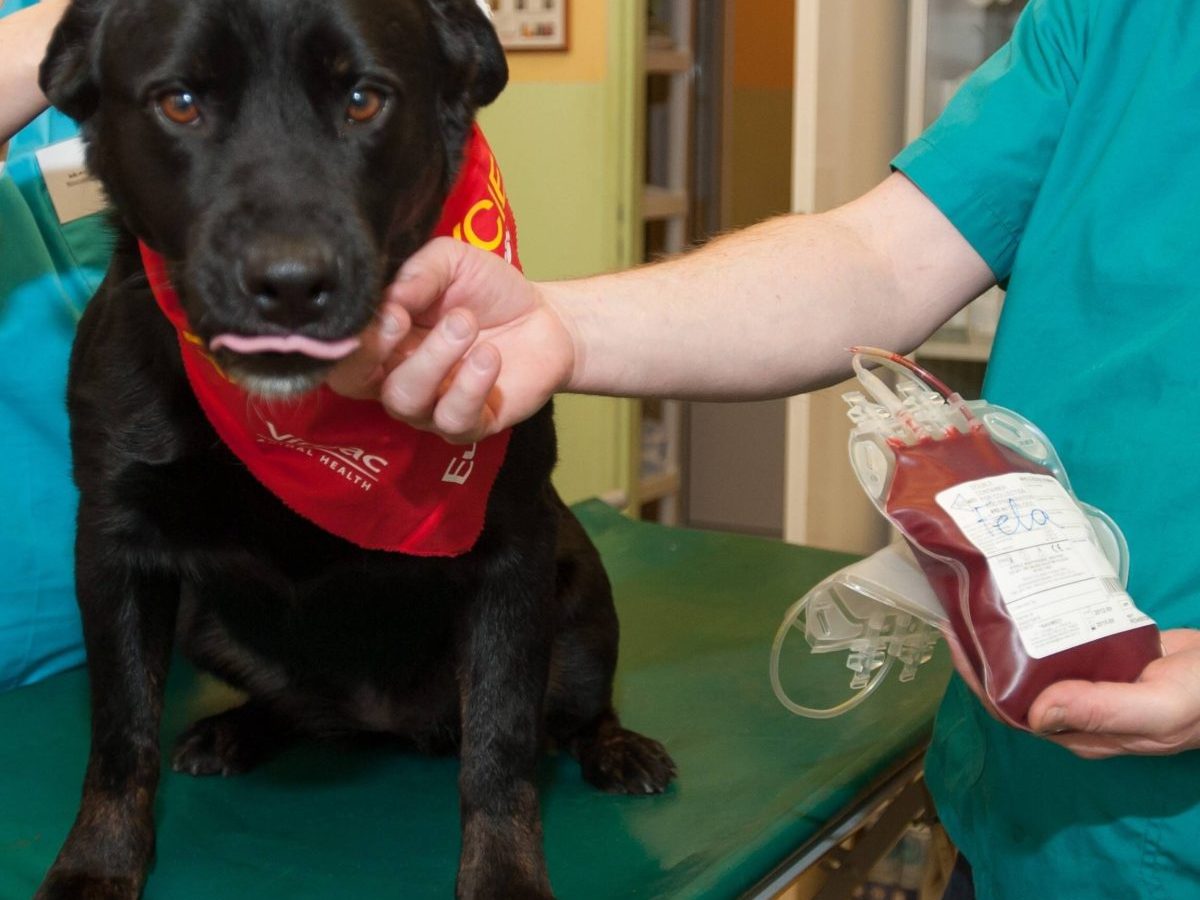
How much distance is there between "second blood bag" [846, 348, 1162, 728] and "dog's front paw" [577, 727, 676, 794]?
1.70 ft

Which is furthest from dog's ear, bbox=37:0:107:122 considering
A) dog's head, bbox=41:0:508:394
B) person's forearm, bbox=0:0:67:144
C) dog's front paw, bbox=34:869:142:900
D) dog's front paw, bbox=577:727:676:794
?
dog's front paw, bbox=577:727:676:794

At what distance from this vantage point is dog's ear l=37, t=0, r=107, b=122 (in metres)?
1.01

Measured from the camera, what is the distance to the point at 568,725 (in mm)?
1382

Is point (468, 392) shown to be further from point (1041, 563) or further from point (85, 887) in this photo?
point (85, 887)

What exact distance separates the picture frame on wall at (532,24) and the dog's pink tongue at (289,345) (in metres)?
2.40

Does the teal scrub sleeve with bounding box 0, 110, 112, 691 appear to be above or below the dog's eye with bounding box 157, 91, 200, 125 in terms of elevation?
below

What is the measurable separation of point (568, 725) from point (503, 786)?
274 millimetres

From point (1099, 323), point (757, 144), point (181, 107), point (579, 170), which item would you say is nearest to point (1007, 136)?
point (1099, 323)

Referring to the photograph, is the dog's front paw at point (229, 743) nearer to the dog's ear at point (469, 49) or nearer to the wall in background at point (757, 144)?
the dog's ear at point (469, 49)

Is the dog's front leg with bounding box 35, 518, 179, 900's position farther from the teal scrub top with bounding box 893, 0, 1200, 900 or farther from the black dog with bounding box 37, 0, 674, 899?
the teal scrub top with bounding box 893, 0, 1200, 900

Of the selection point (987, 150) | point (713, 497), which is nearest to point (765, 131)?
point (713, 497)

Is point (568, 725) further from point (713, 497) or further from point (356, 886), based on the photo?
point (713, 497)

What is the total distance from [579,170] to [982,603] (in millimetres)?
2471

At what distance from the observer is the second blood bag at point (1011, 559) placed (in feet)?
2.55
